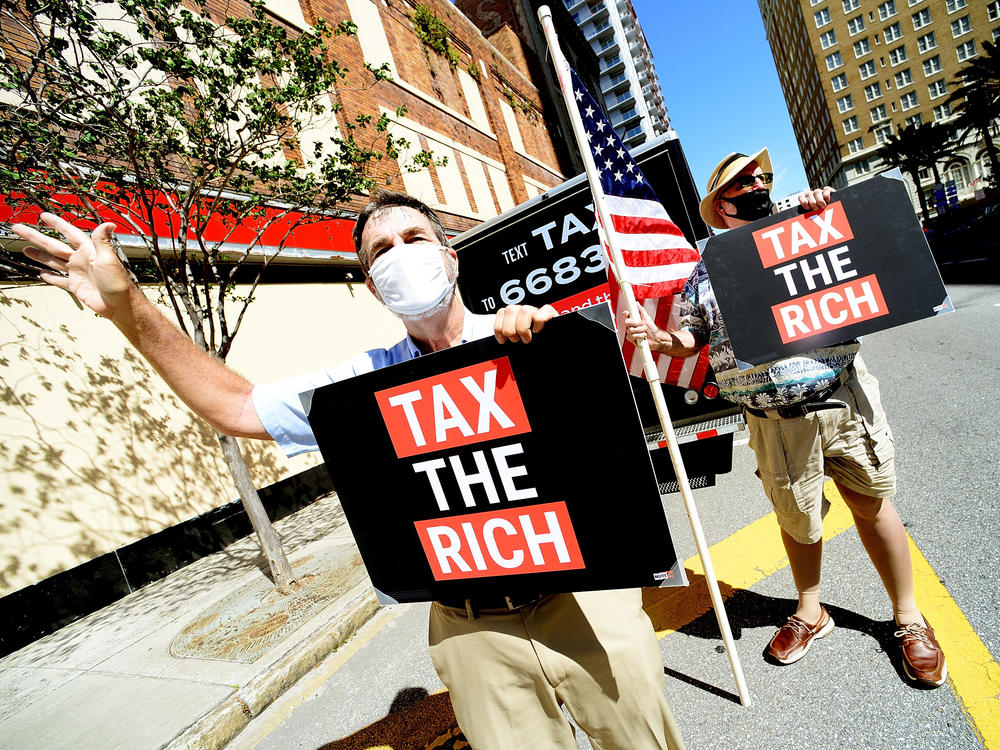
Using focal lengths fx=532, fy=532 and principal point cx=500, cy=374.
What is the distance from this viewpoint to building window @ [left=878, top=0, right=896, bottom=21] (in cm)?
6069

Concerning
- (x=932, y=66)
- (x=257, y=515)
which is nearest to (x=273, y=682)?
(x=257, y=515)

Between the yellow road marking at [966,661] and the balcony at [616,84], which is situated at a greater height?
the balcony at [616,84]

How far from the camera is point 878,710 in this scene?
202cm

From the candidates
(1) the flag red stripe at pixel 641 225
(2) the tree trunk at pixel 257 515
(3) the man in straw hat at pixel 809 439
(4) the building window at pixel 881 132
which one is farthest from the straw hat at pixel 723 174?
(4) the building window at pixel 881 132

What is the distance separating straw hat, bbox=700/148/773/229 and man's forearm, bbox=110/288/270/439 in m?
2.14

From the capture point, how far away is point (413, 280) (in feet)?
5.69

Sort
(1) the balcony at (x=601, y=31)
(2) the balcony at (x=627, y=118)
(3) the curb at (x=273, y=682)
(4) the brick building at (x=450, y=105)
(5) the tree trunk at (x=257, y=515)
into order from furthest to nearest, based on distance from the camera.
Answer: (2) the balcony at (x=627, y=118)
(1) the balcony at (x=601, y=31)
(4) the brick building at (x=450, y=105)
(5) the tree trunk at (x=257, y=515)
(3) the curb at (x=273, y=682)

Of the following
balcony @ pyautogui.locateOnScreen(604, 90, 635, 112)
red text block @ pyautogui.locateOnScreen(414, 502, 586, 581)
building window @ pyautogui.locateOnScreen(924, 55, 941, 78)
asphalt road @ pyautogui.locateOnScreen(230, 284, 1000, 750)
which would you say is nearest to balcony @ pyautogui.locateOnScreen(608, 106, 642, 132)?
balcony @ pyautogui.locateOnScreen(604, 90, 635, 112)

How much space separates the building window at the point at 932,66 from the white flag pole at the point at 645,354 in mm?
82111

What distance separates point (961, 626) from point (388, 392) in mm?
2620

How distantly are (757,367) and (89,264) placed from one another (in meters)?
2.29

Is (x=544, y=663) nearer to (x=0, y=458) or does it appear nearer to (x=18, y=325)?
(x=0, y=458)

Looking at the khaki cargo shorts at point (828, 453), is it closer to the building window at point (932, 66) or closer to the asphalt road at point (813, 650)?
the asphalt road at point (813, 650)

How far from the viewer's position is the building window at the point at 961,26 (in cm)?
5722
